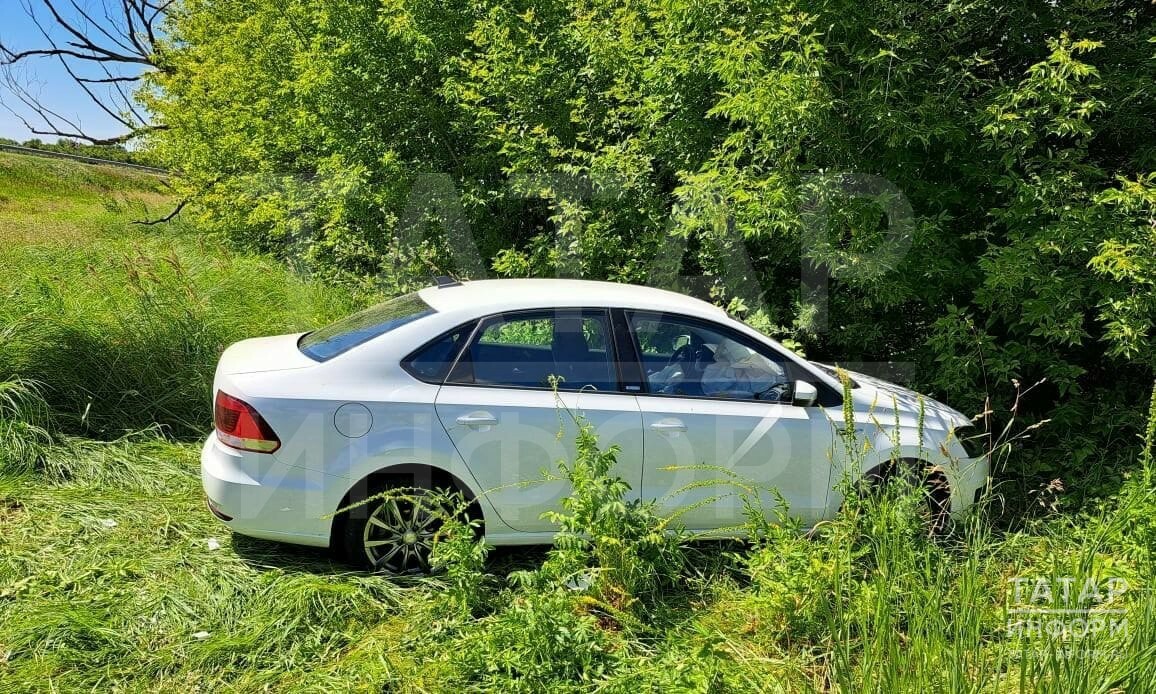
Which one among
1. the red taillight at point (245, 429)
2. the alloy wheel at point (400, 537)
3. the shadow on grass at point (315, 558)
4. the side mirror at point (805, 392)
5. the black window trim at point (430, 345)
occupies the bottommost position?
the shadow on grass at point (315, 558)

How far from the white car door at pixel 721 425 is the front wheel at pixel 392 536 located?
1149mm

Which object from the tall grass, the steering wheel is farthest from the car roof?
the tall grass

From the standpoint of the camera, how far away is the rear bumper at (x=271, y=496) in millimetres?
3711

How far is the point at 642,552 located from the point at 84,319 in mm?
5185

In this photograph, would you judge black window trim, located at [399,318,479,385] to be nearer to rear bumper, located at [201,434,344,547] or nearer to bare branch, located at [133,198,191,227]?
rear bumper, located at [201,434,344,547]

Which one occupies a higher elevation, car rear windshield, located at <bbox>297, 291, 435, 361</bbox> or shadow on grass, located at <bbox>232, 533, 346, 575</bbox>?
car rear windshield, located at <bbox>297, 291, 435, 361</bbox>

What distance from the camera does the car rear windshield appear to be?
4.01 meters

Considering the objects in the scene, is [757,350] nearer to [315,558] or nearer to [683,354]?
[683,354]

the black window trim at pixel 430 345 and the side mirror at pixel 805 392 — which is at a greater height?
the black window trim at pixel 430 345

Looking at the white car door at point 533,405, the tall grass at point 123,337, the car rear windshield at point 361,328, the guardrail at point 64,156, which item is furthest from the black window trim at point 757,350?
the guardrail at point 64,156

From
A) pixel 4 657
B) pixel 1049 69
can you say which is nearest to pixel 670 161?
pixel 1049 69

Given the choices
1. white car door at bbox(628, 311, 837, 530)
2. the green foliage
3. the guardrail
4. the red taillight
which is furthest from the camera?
the guardrail

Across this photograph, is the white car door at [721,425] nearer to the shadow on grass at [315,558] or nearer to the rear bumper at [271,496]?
the shadow on grass at [315,558]

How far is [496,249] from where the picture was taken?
9484 millimetres
